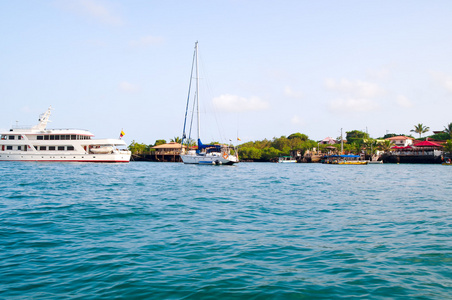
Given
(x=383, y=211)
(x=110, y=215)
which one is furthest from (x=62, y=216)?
(x=383, y=211)

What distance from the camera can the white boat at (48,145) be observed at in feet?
191

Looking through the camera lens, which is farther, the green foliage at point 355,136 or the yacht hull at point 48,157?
the green foliage at point 355,136

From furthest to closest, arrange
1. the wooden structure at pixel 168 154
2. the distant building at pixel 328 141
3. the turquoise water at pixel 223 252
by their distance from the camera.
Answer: the distant building at pixel 328 141 < the wooden structure at pixel 168 154 < the turquoise water at pixel 223 252

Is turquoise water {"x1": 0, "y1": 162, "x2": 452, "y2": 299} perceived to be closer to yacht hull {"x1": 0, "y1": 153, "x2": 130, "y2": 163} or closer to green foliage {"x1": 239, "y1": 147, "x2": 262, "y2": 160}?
yacht hull {"x1": 0, "y1": 153, "x2": 130, "y2": 163}

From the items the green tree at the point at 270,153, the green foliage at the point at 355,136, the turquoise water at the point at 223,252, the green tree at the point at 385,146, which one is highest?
the green foliage at the point at 355,136

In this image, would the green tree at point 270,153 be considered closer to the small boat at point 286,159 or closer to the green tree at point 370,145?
the small boat at point 286,159

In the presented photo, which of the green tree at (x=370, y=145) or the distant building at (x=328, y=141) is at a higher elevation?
the distant building at (x=328, y=141)

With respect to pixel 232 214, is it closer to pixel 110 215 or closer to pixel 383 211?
pixel 110 215

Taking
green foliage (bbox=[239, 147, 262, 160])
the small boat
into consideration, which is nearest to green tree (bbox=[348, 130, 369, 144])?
the small boat

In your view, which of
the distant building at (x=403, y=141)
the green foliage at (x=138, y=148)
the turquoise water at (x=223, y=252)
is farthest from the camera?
the green foliage at (x=138, y=148)

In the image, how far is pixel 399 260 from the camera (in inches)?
253

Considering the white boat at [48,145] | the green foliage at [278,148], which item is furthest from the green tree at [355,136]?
the white boat at [48,145]

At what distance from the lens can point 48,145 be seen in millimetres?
58406

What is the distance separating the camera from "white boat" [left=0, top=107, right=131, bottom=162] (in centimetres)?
5822
